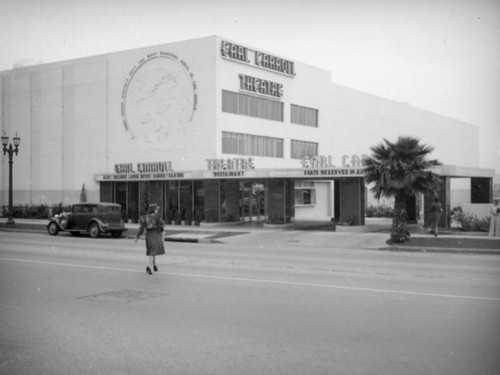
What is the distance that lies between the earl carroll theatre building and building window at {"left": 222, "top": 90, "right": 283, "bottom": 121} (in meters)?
0.08

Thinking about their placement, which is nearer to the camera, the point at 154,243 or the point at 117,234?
the point at 154,243

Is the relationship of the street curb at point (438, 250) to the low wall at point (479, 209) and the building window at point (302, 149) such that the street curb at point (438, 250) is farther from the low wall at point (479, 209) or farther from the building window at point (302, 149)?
the building window at point (302, 149)

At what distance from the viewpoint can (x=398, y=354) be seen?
6.89 meters

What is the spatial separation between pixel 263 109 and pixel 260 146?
265cm

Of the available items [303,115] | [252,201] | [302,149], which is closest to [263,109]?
[303,115]

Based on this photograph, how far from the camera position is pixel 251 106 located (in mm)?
39938

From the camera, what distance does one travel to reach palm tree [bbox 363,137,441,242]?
22906 mm

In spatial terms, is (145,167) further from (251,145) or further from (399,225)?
(399,225)

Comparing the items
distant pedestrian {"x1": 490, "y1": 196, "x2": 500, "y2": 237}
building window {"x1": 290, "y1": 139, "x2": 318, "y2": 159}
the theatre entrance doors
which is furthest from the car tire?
building window {"x1": 290, "y1": 139, "x2": 318, "y2": 159}

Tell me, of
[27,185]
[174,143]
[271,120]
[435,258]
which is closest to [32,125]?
[27,185]

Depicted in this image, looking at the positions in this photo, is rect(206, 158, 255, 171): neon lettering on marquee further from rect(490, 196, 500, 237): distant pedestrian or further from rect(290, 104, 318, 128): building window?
rect(490, 196, 500, 237): distant pedestrian

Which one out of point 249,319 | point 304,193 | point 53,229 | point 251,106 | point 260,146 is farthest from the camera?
point 304,193

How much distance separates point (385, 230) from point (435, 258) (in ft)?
35.5

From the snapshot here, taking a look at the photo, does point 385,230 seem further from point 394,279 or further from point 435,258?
point 394,279
